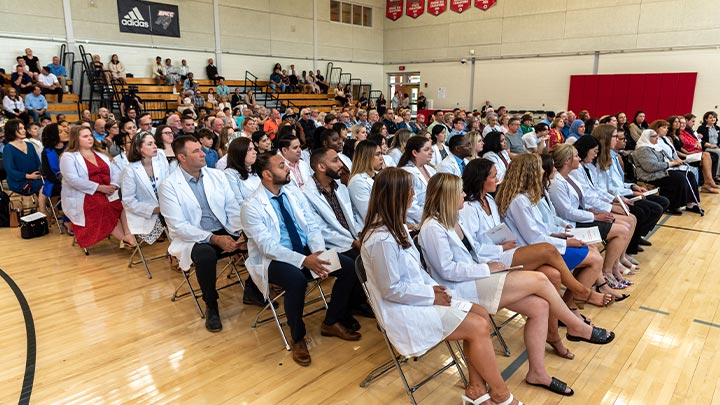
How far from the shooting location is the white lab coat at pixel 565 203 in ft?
13.4

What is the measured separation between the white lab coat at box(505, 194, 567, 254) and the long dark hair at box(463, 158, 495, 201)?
35 cm

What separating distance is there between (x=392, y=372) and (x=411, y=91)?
20.1m

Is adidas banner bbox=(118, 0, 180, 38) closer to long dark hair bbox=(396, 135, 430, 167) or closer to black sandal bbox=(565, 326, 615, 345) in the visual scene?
long dark hair bbox=(396, 135, 430, 167)

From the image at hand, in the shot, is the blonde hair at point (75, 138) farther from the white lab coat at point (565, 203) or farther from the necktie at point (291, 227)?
the white lab coat at point (565, 203)

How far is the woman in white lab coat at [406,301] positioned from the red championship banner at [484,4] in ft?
60.2

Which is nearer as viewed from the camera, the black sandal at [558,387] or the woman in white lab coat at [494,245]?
the black sandal at [558,387]

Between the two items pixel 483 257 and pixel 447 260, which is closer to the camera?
pixel 447 260

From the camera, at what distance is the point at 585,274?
356 centimetres

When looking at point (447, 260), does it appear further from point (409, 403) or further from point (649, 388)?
point (649, 388)

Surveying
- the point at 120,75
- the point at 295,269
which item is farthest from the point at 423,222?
the point at 120,75

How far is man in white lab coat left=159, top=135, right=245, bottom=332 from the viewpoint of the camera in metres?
3.51

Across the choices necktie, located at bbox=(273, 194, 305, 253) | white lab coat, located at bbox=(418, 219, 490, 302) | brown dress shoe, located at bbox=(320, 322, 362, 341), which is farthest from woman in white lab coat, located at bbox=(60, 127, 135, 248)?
white lab coat, located at bbox=(418, 219, 490, 302)

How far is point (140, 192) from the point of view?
464 centimetres

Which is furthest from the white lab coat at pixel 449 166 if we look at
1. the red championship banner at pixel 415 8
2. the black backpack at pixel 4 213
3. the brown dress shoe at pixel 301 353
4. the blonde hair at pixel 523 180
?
the red championship banner at pixel 415 8
